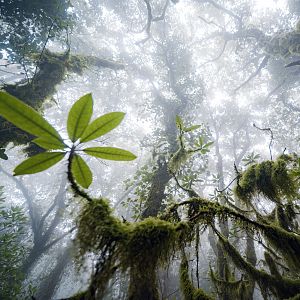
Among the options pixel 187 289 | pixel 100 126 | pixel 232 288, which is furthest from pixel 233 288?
pixel 100 126

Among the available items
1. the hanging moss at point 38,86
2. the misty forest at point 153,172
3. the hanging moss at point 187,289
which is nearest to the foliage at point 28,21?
the misty forest at point 153,172

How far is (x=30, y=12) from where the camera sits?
6.00 metres

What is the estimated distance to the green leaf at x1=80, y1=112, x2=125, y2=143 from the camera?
3.43 feet

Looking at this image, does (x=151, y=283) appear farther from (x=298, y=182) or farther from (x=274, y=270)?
(x=274, y=270)

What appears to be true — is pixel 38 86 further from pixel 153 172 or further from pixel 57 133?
pixel 57 133

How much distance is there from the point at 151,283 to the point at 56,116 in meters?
24.1

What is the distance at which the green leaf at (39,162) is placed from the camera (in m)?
1.01

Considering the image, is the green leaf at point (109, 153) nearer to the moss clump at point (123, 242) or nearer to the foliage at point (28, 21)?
the moss clump at point (123, 242)

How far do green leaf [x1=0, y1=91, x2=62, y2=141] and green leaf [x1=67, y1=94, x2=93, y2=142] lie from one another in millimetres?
64

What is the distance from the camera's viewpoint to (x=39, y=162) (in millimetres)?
1033

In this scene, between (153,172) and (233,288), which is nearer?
(233,288)

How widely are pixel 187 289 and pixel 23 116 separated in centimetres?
138

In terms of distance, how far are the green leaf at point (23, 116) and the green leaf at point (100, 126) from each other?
0.38 feet

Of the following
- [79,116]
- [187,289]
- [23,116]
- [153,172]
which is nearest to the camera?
[23,116]
